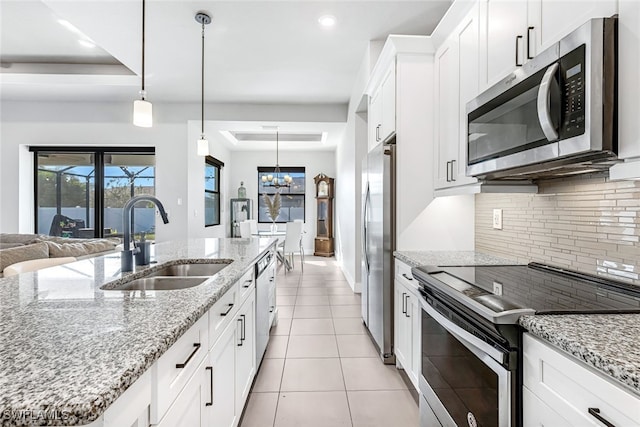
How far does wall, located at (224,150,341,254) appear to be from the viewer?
8.30 meters

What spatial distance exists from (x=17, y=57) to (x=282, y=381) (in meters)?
5.01

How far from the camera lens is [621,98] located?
96 centimetres

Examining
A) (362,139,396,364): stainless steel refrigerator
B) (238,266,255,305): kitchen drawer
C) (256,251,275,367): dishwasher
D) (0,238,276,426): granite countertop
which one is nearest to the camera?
(0,238,276,426): granite countertop

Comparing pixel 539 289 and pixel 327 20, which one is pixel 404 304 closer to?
pixel 539 289

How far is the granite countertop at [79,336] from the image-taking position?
529mm

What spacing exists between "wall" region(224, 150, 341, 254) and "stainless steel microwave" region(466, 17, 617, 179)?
6.94 meters

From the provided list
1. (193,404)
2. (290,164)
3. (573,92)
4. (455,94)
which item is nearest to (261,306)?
(193,404)

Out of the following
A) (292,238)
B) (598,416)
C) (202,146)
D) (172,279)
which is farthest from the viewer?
(292,238)

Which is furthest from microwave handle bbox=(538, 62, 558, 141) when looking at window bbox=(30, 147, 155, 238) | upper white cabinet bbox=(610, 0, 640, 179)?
window bbox=(30, 147, 155, 238)

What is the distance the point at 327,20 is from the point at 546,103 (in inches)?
98.7

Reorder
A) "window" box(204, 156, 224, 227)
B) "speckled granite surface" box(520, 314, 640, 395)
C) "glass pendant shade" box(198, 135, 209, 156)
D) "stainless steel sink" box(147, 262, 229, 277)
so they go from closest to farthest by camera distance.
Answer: "speckled granite surface" box(520, 314, 640, 395) < "stainless steel sink" box(147, 262, 229, 277) < "glass pendant shade" box(198, 135, 209, 156) < "window" box(204, 156, 224, 227)

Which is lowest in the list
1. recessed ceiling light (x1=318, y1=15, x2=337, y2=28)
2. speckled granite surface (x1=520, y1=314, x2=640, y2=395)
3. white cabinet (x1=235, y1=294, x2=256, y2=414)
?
white cabinet (x1=235, y1=294, x2=256, y2=414)

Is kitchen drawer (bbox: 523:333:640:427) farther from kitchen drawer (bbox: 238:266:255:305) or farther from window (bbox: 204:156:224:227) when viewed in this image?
window (bbox: 204:156:224:227)

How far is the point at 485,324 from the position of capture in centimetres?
104
